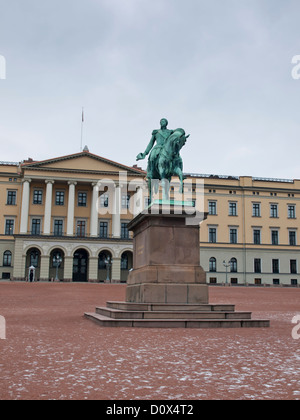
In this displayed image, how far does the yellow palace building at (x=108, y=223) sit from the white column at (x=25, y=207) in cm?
13

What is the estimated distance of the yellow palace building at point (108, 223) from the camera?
59.2 meters

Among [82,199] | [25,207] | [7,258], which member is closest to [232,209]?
[82,199]

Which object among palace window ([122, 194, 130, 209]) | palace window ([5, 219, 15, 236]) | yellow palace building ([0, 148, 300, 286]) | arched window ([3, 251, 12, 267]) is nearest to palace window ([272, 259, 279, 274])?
yellow palace building ([0, 148, 300, 286])

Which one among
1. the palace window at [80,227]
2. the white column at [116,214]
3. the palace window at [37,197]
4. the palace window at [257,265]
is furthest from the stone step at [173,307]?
the palace window at [257,265]

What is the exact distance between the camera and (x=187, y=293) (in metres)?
11.7

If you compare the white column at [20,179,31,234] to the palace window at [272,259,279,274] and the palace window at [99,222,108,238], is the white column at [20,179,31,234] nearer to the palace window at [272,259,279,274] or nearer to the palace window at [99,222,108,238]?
the palace window at [99,222,108,238]

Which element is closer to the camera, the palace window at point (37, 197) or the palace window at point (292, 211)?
the palace window at point (37, 197)

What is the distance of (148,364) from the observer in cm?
595

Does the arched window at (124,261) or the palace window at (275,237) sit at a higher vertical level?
the palace window at (275,237)

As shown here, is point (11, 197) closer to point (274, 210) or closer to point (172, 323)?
point (274, 210)

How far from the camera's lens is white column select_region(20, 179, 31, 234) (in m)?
59.2

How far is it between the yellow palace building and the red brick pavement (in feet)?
161

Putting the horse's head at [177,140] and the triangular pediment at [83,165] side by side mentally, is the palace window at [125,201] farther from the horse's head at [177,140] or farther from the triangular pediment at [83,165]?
the horse's head at [177,140]
